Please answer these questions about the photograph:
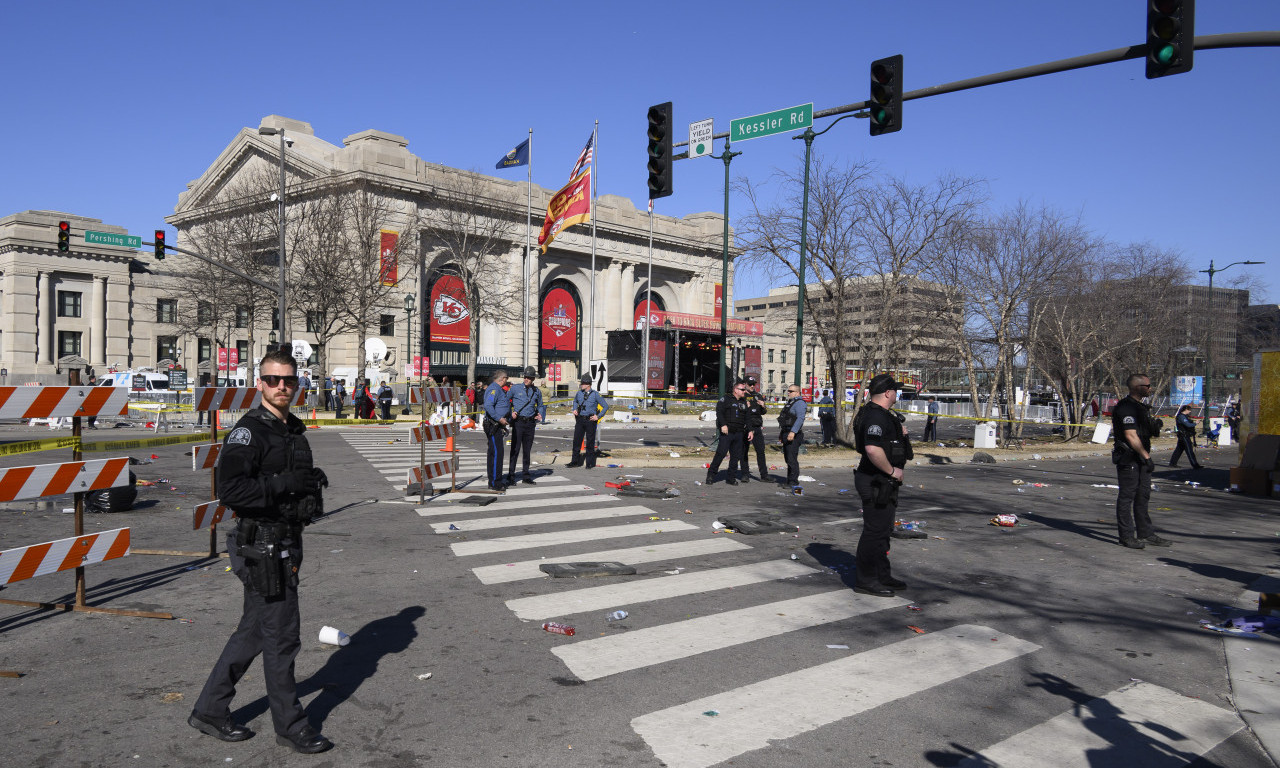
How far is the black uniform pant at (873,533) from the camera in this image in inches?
277

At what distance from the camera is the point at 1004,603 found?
7.05m

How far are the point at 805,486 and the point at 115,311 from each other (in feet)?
190

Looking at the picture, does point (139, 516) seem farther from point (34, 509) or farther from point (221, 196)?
point (221, 196)

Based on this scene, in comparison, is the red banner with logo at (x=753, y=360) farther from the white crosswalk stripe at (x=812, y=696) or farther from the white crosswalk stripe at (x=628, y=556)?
the white crosswalk stripe at (x=812, y=696)

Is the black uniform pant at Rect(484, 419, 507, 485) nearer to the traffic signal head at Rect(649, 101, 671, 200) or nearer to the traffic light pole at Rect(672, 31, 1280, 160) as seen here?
the traffic signal head at Rect(649, 101, 671, 200)

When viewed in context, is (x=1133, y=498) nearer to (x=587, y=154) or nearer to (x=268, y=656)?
(x=268, y=656)

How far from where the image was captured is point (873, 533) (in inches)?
283

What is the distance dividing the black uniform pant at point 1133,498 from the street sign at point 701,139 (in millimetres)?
8854

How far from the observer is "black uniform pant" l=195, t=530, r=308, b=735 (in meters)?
4.00

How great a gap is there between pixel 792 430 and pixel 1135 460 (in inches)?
217

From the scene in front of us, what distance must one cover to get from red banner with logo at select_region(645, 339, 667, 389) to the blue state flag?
15727 mm

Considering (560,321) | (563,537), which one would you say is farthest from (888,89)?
(560,321)

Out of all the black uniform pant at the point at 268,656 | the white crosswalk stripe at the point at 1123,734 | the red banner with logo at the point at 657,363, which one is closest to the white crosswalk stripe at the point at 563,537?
the black uniform pant at the point at 268,656

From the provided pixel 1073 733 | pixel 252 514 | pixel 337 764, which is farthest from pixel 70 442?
pixel 1073 733
